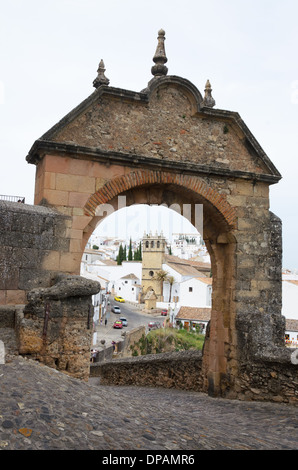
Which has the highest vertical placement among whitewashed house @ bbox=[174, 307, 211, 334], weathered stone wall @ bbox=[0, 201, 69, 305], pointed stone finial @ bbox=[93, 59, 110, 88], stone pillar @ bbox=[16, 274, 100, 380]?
pointed stone finial @ bbox=[93, 59, 110, 88]

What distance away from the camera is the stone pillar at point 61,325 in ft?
15.8

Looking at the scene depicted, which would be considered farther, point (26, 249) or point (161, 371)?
point (161, 371)

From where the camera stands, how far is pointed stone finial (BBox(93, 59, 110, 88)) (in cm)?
657

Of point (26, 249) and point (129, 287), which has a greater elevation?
point (26, 249)

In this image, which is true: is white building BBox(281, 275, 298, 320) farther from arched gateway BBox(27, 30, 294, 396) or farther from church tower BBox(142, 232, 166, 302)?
church tower BBox(142, 232, 166, 302)

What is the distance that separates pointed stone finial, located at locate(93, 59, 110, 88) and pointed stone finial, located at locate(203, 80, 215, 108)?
1723mm

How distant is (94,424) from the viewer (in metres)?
3.07

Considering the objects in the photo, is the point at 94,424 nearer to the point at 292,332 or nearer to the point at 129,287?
the point at 292,332

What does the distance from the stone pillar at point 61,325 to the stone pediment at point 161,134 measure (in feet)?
7.26

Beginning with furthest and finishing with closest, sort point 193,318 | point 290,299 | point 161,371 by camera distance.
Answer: point 193,318, point 290,299, point 161,371

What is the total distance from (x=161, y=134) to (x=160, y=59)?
1.39 m

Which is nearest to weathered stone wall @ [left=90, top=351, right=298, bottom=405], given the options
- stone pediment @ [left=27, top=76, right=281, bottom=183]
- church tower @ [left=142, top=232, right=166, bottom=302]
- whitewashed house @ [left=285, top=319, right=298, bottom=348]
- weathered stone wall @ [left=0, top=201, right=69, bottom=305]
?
stone pediment @ [left=27, top=76, right=281, bottom=183]

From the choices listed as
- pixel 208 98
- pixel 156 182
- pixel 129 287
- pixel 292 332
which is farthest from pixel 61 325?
pixel 129 287
